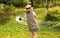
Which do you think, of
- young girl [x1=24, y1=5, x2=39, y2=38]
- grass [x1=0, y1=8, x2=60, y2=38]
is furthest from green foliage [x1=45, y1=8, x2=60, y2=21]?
young girl [x1=24, y1=5, x2=39, y2=38]

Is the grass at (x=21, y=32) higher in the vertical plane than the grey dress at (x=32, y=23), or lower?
lower

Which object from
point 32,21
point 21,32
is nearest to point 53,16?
point 21,32

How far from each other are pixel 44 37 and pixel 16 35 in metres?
1.58

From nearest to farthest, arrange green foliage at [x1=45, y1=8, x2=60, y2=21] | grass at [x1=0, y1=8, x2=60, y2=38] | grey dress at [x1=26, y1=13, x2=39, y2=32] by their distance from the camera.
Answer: grey dress at [x1=26, y1=13, x2=39, y2=32]
grass at [x1=0, y1=8, x2=60, y2=38]
green foliage at [x1=45, y1=8, x2=60, y2=21]

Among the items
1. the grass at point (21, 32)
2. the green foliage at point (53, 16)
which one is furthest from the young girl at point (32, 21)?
the green foliage at point (53, 16)

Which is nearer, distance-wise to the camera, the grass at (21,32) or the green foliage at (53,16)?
the grass at (21,32)

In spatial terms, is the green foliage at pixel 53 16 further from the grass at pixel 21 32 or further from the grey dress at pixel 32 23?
the grey dress at pixel 32 23

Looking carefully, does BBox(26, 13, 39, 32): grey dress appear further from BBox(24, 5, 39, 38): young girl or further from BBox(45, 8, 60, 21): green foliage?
BBox(45, 8, 60, 21): green foliage

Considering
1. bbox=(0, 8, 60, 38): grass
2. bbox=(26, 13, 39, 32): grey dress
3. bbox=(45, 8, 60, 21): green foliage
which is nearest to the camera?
bbox=(26, 13, 39, 32): grey dress

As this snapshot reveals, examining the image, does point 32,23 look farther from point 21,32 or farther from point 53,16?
point 53,16

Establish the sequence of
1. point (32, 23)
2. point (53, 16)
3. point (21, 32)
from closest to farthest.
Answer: point (32, 23), point (21, 32), point (53, 16)

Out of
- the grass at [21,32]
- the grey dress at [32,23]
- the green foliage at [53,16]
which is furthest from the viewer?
the green foliage at [53,16]

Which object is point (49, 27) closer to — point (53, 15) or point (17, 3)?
point (53, 15)

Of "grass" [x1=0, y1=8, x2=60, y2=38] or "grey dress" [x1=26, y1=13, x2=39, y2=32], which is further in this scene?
"grass" [x1=0, y1=8, x2=60, y2=38]
